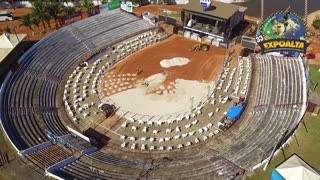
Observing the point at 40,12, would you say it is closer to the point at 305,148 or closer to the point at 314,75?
the point at 314,75

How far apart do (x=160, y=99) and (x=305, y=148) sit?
84.8 ft

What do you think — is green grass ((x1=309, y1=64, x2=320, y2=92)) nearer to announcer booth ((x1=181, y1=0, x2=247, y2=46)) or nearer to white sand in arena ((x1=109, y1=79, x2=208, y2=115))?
white sand in arena ((x1=109, y1=79, x2=208, y2=115))

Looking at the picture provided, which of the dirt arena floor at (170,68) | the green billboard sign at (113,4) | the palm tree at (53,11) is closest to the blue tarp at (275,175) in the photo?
the dirt arena floor at (170,68)

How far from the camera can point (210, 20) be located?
76.8m

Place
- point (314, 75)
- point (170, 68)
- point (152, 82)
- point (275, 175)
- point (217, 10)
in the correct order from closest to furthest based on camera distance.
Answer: point (275, 175)
point (314, 75)
point (152, 82)
point (170, 68)
point (217, 10)

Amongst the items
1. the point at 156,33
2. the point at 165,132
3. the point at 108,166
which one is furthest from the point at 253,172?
the point at 156,33

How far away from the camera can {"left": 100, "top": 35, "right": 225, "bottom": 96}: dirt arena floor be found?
64.6 m

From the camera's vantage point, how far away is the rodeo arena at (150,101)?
4450 centimetres

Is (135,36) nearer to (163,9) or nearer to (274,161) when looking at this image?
(163,9)

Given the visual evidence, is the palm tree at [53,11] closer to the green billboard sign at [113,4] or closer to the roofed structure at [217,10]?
the green billboard sign at [113,4]

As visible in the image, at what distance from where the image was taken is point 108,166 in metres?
43.8

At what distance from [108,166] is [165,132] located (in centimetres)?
1185

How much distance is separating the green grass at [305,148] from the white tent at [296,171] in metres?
2.76

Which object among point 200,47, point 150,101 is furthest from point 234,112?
point 200,47
